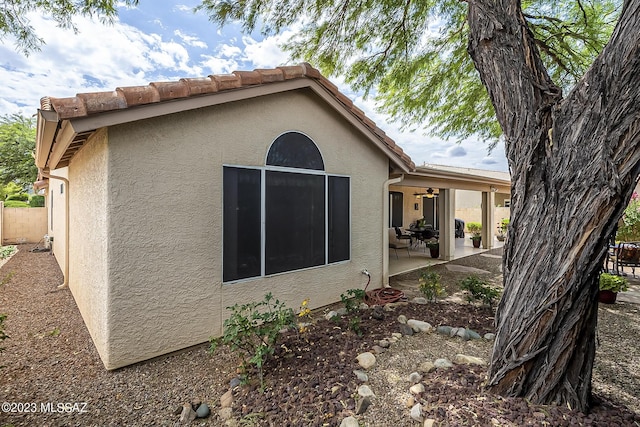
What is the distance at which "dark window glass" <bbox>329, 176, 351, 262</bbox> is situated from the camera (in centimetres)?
574

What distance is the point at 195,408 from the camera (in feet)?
9.32

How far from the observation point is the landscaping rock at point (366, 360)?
11.2 feet

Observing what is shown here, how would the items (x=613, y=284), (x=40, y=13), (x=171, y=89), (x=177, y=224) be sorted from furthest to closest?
(x=613, y=284) < (x=40, y=13) < (x=177, y=224) < (x=171, y=89)

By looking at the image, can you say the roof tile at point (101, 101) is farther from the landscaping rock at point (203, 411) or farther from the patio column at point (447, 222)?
the patio column at point (447, 222)

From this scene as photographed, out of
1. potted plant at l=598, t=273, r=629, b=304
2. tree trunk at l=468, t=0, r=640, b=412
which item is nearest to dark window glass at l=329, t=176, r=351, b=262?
tree trunk at l=468, t=0, r=640, b=412

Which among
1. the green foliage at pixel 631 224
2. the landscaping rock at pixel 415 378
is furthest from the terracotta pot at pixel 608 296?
the green foliage at pixel 631 224

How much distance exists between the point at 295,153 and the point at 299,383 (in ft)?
11.5

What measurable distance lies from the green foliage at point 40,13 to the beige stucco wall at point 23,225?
1293 cm

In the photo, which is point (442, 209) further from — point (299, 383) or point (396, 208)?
point (299, 383)

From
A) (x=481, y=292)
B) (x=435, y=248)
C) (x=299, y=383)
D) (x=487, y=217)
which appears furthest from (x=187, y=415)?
(x=487, y=217)

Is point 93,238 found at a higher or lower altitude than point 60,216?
lower

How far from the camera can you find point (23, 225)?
1400 centimetres

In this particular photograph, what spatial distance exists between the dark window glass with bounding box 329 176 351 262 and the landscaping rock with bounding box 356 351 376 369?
2.36 meters

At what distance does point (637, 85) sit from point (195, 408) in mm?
4521
